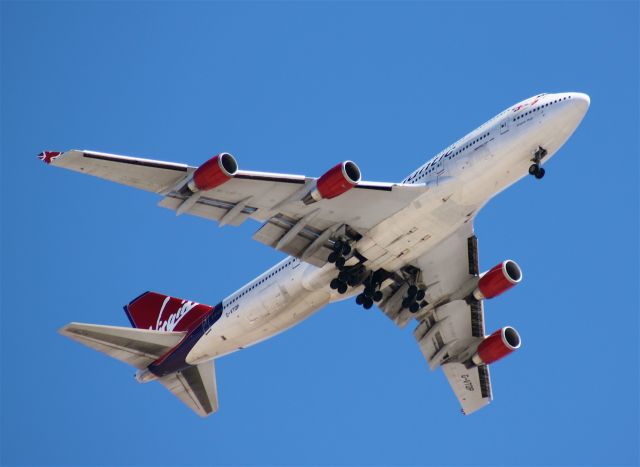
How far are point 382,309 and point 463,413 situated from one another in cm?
662

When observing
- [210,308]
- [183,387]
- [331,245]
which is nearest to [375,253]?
[331,245]

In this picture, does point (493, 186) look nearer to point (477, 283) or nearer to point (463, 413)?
point (477, 283)

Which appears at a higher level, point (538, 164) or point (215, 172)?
point (215, 172)

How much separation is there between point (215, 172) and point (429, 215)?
8107 millimetres

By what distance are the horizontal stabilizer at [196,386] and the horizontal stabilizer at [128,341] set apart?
4.99 feet

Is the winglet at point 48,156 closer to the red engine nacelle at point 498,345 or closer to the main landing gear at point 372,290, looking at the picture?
the main landing gear at point 372,290

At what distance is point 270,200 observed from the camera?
125 ft

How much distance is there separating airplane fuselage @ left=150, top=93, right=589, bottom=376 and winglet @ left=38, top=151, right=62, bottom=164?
10399mm

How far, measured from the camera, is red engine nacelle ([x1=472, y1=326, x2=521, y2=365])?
148ft

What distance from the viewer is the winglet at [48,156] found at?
1366 inches

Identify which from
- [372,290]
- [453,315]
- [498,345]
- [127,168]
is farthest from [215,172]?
[498,345]

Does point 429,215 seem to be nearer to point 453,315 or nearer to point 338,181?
point 338,181

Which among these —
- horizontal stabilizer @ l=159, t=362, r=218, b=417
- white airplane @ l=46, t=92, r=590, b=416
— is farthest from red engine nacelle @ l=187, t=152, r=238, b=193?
horizontal stabilizer @ l=159, t=362, r=218, b=417

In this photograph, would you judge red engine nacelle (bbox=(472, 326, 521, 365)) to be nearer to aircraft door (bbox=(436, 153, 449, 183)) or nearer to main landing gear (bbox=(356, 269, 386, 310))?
main landing gear (bbox=(356, 269, 386, 310))
